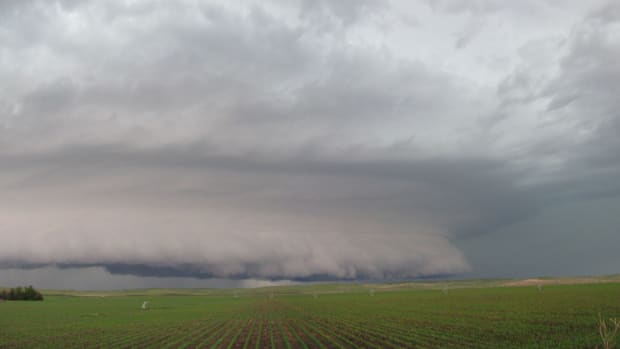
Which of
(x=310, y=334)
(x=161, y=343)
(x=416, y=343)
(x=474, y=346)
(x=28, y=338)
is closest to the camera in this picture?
(x=474, y=346)

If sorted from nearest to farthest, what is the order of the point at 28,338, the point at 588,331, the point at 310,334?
1. the point at 588,331
2. the point at 310,334
3. the point at 28,338

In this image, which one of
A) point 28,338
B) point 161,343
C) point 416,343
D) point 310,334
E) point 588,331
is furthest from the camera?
point 28,338

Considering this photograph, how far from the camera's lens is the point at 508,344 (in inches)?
1491

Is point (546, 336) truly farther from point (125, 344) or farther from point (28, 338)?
point (28, 338)

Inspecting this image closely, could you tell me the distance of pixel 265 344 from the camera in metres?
44.4

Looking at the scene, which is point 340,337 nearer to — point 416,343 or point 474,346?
point 416,343

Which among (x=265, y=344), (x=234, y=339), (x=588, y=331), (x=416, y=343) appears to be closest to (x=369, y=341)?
(x=416, y=343)

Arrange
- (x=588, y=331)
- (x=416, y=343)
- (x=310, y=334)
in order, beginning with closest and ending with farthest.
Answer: (x=416, y=343)
(x=588, y=331)
(x=310, y=334)

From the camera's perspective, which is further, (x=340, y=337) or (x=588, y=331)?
(x=340, y=337)

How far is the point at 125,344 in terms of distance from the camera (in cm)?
4834

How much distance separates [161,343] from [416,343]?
78.8ft

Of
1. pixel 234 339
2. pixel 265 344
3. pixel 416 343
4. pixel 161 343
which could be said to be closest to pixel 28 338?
pixel 161 343

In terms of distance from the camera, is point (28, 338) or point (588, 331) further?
point (28, 338)

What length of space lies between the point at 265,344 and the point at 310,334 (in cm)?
A: 979
